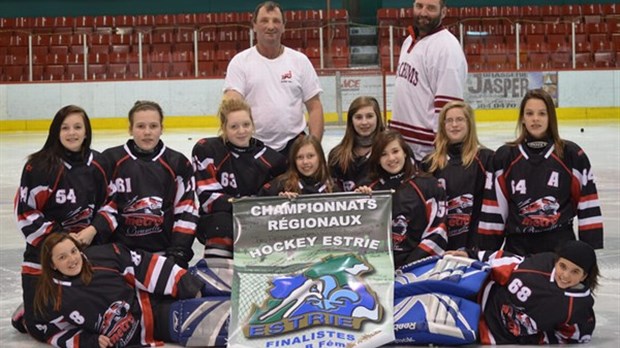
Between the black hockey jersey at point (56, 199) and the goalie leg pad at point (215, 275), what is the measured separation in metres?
0.46

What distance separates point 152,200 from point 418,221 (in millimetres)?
1157

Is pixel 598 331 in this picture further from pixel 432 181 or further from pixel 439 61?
pixel 439 61

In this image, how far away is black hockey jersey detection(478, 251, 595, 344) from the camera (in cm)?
383

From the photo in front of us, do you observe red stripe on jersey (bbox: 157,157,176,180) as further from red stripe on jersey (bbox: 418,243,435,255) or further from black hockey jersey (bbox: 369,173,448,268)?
red stripe on jersey (bbox: 418,243,435,255)

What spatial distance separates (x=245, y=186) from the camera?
4570mm

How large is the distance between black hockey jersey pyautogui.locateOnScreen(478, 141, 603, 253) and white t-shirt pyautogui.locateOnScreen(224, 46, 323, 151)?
44.6 inches

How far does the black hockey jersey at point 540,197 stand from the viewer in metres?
4.20

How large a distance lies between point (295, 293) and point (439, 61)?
62.3 inches

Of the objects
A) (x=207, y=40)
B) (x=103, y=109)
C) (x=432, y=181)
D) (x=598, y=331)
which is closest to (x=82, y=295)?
(x=432, y=181)

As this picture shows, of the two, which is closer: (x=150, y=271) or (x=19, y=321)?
(x=150, y=271)

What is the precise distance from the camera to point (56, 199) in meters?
4.14

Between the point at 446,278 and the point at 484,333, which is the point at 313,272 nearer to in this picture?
the point at 446,278

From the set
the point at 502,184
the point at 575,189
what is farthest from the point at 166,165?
the point at 575,189

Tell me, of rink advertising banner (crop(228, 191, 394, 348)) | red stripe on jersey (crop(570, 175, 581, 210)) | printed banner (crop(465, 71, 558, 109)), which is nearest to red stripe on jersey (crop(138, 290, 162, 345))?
rink advertising banner (crop(228, 191, 394, 348))
